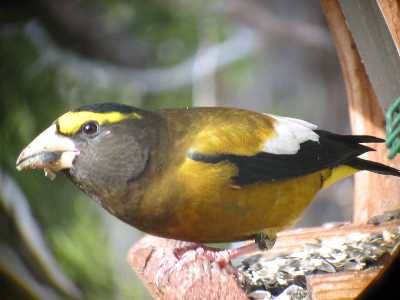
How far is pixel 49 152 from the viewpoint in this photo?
227 centimetres

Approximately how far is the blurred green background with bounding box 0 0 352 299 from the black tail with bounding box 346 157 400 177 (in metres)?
1.84

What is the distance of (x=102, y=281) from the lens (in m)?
4.58

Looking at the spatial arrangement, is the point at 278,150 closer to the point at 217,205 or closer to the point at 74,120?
the point at 217,205

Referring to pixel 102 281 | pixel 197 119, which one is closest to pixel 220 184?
pixel 197 119

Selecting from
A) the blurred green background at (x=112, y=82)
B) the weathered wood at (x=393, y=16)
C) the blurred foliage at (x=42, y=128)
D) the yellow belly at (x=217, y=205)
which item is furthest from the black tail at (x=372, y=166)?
the blurred foliage at (x=42, y=128)

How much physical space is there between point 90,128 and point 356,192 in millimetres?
1339

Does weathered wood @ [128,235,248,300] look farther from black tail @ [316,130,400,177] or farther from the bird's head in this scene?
black tail @ [316,130,400,177]

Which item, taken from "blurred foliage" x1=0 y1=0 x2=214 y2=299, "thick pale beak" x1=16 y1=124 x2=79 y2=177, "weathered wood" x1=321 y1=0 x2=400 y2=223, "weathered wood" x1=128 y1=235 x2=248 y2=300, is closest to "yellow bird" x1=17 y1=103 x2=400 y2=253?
"thick pale beak" x1=16 y1=124 x2=79 y2=177

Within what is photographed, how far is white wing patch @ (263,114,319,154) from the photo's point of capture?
2643mm

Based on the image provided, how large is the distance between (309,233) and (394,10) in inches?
46.8

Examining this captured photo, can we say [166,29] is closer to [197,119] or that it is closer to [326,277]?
[197,119]

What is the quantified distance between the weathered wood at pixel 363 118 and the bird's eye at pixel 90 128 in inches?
39.1

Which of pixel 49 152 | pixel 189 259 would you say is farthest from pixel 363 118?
pixel 49 152

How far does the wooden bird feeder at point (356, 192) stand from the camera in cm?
213
